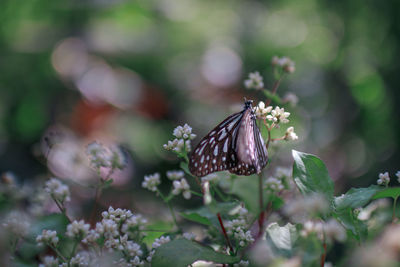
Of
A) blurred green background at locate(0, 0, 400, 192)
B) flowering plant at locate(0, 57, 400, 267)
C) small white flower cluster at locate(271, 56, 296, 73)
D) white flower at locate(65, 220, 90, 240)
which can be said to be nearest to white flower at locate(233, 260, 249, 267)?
flowering plant at locate(0, 57, 400, 267)

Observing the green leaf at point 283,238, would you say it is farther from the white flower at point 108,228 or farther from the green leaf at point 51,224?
the green leaf at point 51,224

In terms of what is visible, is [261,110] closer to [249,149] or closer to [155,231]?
[249,149]

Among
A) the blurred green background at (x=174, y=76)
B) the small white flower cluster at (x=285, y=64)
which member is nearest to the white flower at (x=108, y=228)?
the small white flower cluster at (x=285, y=64)

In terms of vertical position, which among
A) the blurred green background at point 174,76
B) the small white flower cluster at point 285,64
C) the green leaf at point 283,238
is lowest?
the green leaf at point 283,238

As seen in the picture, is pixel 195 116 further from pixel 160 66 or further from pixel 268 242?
pixel 268 242

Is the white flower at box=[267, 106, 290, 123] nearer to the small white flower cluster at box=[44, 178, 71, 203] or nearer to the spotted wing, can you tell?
the spotted wing
